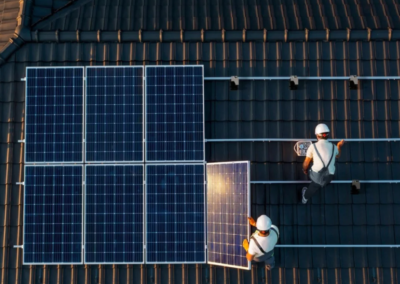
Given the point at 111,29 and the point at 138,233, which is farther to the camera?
the point at 111,29

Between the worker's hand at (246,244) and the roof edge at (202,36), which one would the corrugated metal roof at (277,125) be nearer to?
the roof edge at (202,36)

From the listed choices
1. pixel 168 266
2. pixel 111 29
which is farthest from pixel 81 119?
pixel 168 266

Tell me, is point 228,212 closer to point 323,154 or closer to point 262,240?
point 262,240

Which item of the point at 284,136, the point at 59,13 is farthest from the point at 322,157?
the point at 59,13

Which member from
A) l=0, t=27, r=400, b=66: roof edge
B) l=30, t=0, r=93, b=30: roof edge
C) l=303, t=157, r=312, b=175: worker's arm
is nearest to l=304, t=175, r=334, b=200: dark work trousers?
l=303, t=157, r=312, b=175: worker's arm

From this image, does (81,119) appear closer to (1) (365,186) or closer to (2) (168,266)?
(2) (168,266)

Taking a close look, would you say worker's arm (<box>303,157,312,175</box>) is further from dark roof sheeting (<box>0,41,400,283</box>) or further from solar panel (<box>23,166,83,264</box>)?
solar panel (<box>23,166,83,264</box>)

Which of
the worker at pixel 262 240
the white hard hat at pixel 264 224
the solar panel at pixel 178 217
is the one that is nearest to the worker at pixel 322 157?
the worker at pixel 262 240

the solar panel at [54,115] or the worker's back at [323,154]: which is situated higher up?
the solar panel at [54,115]
